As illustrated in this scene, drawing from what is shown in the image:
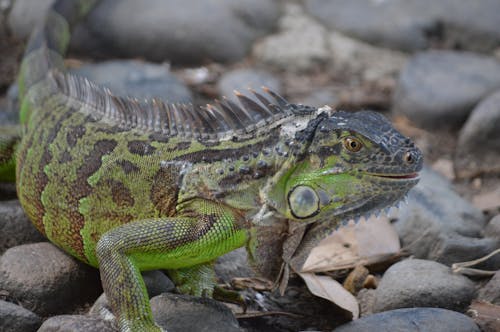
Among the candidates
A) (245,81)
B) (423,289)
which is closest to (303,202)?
(423,289)

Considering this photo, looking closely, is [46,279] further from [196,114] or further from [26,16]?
[26,16]

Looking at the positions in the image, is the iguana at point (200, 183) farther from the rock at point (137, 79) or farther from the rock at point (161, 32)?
the rock at point (161, 32)

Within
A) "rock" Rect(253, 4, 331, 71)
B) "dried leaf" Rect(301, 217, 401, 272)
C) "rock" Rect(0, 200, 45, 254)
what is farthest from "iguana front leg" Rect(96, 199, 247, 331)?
"rock" Rect(253, 4, 331, 71)

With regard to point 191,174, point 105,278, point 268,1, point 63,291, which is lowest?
point 63,291

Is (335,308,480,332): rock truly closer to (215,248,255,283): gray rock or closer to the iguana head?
the iguana head

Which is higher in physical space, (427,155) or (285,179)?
(285,179)

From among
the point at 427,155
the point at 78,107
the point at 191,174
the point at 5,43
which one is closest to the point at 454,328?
the point at 191,174

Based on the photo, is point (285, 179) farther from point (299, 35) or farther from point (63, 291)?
point (299, 35)
